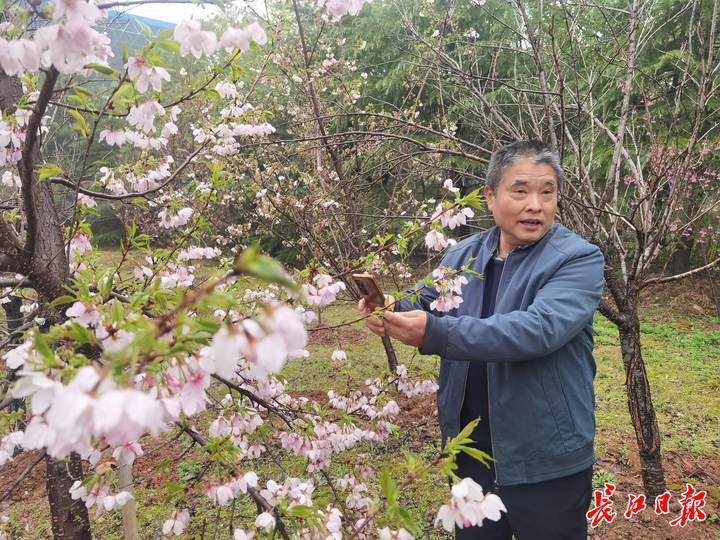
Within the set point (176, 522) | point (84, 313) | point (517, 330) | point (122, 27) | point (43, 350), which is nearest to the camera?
point (43, 350)

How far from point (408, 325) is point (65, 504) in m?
1.53

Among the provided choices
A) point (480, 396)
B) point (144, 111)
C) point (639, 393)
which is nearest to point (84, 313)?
point (144, 111)

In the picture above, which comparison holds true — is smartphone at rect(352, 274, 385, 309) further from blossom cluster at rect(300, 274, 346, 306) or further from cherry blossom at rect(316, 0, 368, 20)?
cherry blossom at rect(316, 0, 368, 20)

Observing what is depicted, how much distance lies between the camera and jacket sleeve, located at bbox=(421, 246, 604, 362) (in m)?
1.40

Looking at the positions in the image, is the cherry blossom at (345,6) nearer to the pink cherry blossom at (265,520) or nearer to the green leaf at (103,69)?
the green leaf at (103,69)

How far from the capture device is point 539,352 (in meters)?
1.43

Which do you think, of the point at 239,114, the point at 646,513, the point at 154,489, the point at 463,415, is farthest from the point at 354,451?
the point at 239,114

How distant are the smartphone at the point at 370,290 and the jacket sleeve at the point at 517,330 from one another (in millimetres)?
225

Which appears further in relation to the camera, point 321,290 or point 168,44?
point 321,290

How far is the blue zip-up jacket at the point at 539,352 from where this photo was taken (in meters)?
1.42

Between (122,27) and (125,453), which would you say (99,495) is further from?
(122,27)

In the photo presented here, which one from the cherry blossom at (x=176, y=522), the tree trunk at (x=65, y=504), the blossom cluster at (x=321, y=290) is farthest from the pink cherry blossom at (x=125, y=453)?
the blossom cluster at (x=321, y=290)

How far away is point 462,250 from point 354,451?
8.54ft

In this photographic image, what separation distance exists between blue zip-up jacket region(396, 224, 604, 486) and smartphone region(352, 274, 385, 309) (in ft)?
0.74
